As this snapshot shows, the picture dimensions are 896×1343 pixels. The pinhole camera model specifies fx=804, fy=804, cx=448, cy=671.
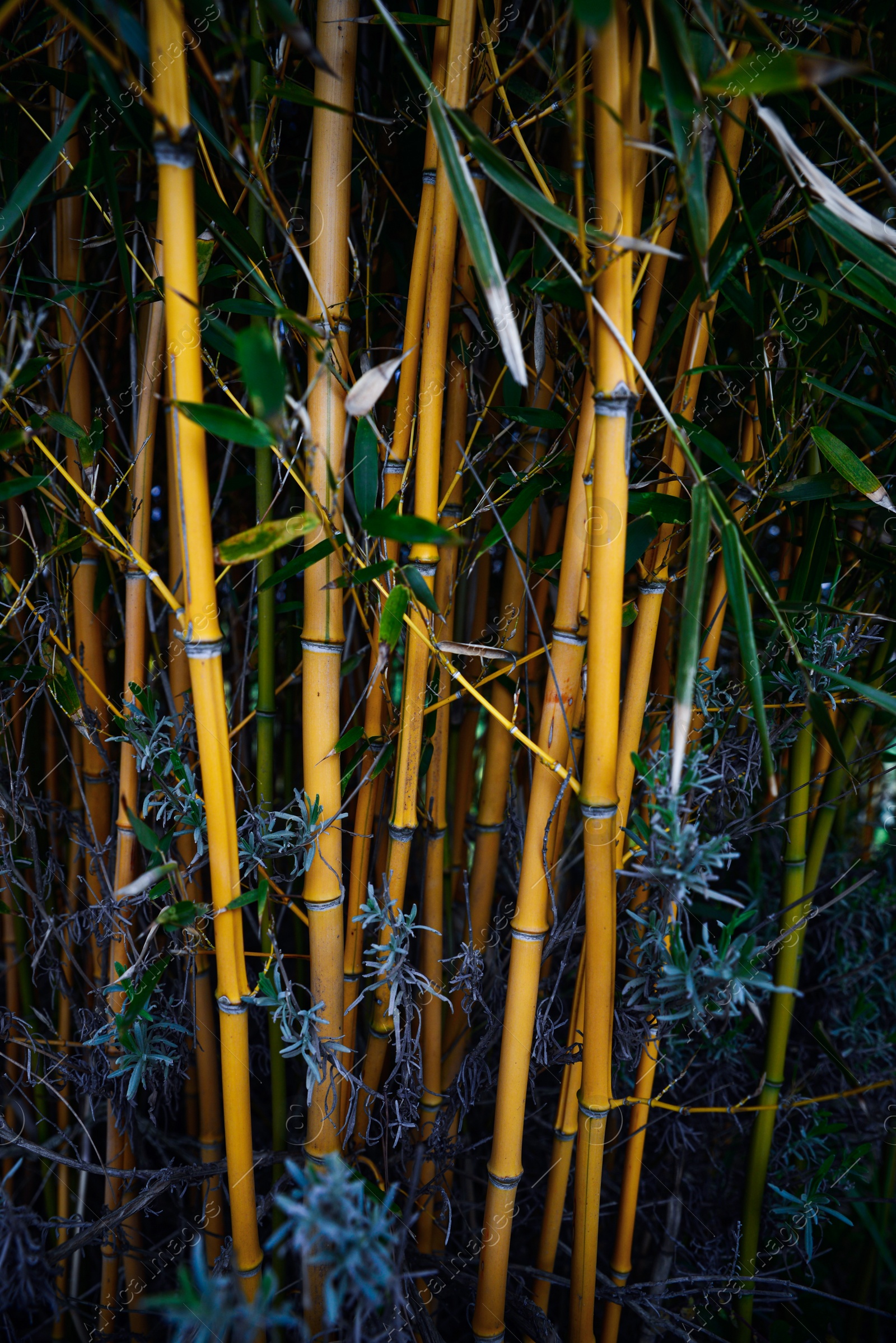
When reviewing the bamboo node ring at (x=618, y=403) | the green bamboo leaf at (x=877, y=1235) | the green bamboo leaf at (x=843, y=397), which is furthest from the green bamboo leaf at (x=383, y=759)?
the green bamboo leaf at (x=877, y=1235)

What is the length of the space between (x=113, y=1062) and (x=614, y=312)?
2.49 feet

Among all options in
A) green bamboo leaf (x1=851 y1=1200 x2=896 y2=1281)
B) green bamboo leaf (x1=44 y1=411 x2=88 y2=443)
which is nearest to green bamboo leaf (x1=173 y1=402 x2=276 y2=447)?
green bamboo leaf (x1=44 y1=411 x2=88 y2=443)

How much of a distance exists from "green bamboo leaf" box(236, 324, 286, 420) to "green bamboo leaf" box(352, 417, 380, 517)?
169 millimetres

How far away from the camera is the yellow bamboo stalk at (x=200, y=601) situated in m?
0.48

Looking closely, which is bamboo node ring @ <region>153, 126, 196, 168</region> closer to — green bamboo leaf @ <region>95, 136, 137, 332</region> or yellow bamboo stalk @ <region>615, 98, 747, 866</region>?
green bamboo leaf @ <region>95, 136, 137, 332</region>

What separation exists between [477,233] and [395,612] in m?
0.25

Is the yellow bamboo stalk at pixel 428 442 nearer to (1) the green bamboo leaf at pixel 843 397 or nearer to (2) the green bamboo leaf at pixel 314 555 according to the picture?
(2) the green bamboo leaf at pixel 314 555

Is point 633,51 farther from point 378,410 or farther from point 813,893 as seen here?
point 813,893

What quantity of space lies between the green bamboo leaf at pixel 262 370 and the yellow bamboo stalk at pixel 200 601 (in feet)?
0.16

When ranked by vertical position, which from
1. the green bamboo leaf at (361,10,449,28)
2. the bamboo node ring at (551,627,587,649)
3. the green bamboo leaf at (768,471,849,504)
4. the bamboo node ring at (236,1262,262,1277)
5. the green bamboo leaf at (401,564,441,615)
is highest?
the green bamboo leaf at (361,10,449,28)

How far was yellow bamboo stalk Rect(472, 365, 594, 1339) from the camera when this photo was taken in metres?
0.61

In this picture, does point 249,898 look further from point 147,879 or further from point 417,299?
point 417,299

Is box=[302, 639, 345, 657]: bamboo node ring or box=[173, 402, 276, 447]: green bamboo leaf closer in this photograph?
box=[173, 402, 276, 447]: green bamboo leaf

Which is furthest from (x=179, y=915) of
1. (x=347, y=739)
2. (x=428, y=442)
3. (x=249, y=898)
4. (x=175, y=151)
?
(x=175, y=151)
